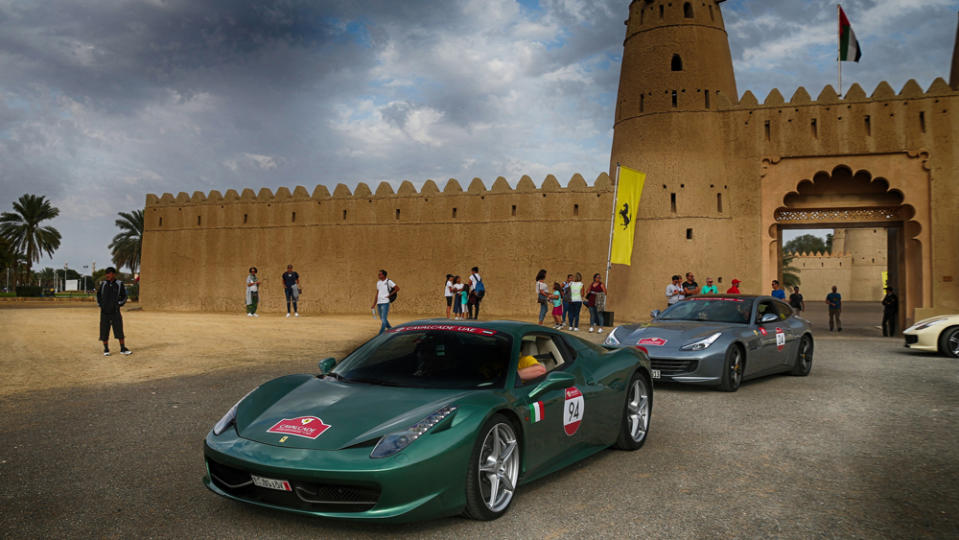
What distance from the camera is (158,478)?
4.79 meters

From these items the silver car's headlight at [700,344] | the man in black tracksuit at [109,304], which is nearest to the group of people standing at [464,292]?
the man in black tracksuit at [109,304]

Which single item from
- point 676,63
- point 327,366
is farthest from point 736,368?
point 676,63

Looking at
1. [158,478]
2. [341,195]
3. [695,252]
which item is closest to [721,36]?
[695,252]

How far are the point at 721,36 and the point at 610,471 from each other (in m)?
25.4

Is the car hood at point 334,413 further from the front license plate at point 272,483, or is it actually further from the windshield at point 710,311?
the windshield at point 710,311

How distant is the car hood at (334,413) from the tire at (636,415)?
6.89 feet

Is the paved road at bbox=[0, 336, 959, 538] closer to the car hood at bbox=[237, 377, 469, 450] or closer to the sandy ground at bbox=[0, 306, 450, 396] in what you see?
the car hood at bbox=[237, 377, 469, 450]

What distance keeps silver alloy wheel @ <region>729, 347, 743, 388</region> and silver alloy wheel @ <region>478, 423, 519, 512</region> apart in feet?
19.0

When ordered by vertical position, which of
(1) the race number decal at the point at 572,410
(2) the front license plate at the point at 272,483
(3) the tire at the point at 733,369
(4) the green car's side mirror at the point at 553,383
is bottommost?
(3) the tire at the point at 733,369

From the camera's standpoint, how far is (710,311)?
1045 centimetres

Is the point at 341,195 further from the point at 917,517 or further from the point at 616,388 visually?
the point at 917,517

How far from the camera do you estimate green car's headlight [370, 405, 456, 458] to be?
11.5 feet

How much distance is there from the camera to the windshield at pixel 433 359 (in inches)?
175

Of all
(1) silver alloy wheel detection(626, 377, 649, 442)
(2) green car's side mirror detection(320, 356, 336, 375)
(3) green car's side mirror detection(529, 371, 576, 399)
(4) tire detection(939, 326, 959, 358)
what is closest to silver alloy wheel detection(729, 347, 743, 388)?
(1) silver alloy wheel detection(626, 377, 649, 442)
